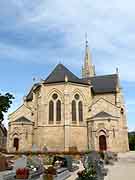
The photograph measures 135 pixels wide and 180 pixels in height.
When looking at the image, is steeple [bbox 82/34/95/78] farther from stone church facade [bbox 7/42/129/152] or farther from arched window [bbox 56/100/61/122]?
arched window [bbox 56/100/61/122]

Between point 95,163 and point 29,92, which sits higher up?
point 29,92

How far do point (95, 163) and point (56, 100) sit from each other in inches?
964

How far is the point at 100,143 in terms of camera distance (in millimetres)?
34031

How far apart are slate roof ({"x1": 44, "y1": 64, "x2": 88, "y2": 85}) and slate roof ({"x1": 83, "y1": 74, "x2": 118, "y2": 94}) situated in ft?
15.1

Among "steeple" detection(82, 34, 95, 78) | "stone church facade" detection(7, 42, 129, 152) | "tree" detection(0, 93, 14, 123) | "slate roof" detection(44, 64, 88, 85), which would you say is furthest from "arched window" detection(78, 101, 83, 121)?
"steeple" detection(82, 34, 95, 78)

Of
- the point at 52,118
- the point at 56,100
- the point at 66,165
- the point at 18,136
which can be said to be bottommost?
the point at 66,165

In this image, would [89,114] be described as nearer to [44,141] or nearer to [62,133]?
[62,133]

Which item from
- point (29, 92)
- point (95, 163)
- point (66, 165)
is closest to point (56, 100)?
point (29, 92)

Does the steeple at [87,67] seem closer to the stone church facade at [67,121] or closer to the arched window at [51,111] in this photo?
the stone church facade at [67,121]

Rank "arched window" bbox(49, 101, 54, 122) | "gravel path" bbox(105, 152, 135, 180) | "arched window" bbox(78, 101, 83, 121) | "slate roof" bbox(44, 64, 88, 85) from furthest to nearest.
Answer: "slate roof" bbox(44, 64, 88, 85), "arched window" bbox(78, 101, 83, 121), "arched window" bbox(49, 101, 54, 122), "gravel path" bbox(105, 152, 135, 180)

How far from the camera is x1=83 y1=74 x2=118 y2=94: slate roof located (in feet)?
138

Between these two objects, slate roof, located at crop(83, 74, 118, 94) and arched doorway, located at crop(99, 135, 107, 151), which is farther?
slate roof, located at crop(83, 74, 118, 94)

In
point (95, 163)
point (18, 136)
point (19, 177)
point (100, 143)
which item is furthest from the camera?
point (18, 136)

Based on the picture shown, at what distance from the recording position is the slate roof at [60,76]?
37656mm
